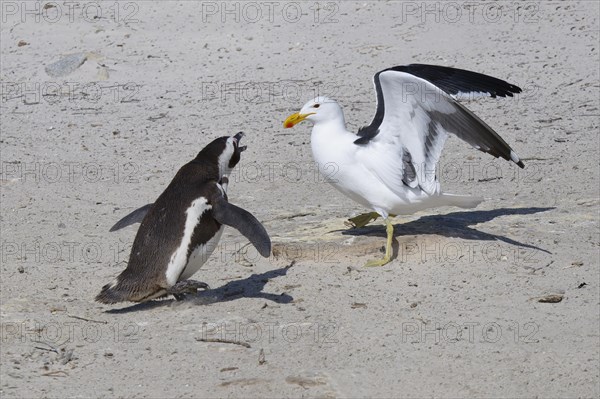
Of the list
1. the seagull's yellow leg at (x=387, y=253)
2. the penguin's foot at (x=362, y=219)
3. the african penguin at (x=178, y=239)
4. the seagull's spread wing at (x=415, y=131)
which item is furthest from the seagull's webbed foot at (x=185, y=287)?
the penguin's foot at (x=362, y=219)

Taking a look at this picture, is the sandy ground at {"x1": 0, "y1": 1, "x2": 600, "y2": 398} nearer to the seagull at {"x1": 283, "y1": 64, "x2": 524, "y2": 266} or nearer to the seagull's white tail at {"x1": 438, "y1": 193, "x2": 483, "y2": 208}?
the seagull's white tail at {"x1": 438, "y1": 193, "x2": 483, "y2": 208}

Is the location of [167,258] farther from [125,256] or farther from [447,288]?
[447,288]

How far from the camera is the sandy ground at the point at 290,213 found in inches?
202

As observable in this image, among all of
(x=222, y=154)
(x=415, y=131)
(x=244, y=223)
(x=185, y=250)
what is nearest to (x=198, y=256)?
(x=185, y=250)

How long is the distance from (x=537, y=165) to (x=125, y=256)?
3.25 metres

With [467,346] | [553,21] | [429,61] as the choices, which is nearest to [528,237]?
[467,346]

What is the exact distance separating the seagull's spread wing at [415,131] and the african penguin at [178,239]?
0.98m

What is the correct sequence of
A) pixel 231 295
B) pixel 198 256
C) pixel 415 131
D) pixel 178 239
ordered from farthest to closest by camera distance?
→ pixel 415 131, pixel 231 295, pixel 198 256, pixel 178 239

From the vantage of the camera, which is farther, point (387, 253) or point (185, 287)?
point (387, 253)

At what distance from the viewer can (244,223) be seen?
18.8 ft

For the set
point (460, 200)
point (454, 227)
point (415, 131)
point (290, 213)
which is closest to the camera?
point (415, 131)

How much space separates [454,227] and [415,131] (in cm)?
75

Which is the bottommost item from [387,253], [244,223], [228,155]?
[387,253]

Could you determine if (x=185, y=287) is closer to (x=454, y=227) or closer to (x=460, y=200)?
(x=460, y=200)
